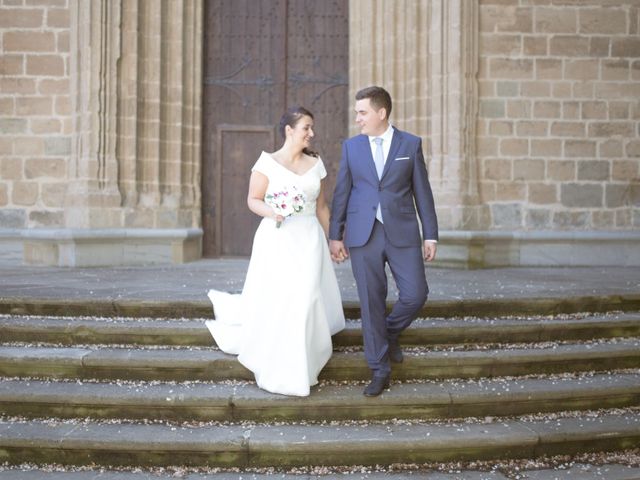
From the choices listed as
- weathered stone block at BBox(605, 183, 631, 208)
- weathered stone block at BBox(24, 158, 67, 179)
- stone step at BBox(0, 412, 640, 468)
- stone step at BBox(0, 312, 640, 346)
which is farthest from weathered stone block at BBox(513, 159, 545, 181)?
weathered stone block at BBox(24, 158, 67, 179)

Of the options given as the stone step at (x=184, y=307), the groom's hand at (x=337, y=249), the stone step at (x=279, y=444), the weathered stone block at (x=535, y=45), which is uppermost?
the weathered stone block at (x=535, y=45)

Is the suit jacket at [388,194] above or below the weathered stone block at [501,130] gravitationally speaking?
below

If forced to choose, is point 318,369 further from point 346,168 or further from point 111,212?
point 111,212

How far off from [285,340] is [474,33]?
613 cm

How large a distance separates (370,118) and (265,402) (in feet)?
5.75

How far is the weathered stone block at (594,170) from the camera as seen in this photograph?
29.3 ft

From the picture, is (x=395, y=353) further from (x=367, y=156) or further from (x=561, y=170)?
(x=561, y=170)

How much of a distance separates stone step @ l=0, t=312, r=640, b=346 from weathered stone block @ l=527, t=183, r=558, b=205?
13.0 feet

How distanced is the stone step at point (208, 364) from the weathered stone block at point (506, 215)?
4396mm

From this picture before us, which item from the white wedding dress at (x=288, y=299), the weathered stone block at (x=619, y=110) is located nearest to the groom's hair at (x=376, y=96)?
the white wedding dress at (x=288, y=299)

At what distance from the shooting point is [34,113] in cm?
883

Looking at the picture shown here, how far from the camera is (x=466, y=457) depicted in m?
3.75

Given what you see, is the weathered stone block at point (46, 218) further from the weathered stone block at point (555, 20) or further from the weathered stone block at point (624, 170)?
the weathered stone block at point (624, 170)

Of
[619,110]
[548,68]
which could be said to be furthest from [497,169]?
[619,110]
